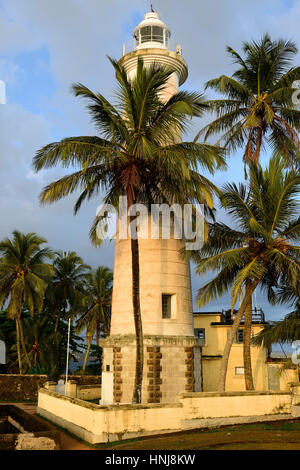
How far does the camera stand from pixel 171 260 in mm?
24547

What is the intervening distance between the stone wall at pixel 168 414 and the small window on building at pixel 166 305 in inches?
254

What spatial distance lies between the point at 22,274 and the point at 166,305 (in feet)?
71.6

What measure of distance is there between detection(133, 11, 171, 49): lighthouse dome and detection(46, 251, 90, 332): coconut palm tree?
26.8 m

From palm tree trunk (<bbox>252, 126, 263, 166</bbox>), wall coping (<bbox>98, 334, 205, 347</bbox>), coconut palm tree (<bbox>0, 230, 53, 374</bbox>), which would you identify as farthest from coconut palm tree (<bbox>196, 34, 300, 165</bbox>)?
coconut palm tree (<bbox>0, 230, 53, 374</bbox>)

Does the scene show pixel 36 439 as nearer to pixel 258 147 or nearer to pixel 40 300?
pixel 258 147

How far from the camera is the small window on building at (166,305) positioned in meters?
24.2

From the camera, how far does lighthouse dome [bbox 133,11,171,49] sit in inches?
1126

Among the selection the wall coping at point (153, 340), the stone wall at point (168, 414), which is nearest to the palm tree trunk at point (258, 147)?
the wall coping at point (153, 340)

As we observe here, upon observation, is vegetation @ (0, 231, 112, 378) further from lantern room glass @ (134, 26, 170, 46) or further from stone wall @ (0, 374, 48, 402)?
lantern room glass @ (134, 26, 170, 46)

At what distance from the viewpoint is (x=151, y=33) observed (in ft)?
94.4

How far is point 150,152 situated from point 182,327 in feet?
32.3

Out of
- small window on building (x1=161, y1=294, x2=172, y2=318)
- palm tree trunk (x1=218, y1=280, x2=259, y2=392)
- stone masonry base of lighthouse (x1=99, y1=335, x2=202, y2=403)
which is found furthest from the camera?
small window on building (x1=161, y1=294, x2=172, y2=318)

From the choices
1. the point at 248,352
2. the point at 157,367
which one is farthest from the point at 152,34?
the point at 157,367
